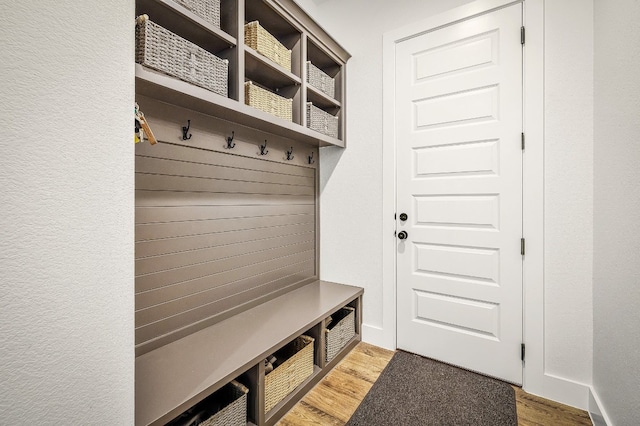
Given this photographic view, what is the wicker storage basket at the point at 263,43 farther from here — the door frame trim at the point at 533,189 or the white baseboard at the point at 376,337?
the white baseboard at the point at 376,337

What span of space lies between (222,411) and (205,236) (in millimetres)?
897

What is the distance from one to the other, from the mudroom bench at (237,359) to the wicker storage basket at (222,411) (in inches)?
1.9

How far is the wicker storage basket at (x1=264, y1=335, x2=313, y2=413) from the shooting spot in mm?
1502

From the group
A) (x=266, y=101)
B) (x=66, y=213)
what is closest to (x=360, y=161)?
(x=266, y=101)

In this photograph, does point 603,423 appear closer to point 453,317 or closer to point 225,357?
point 453,317

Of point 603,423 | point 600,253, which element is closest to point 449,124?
point 600,253

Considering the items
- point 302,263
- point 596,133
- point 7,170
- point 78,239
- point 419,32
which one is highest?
point 419,32

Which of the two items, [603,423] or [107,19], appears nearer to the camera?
[107,19]

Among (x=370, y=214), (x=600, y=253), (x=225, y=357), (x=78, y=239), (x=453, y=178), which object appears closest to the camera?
(x=78, y=239)

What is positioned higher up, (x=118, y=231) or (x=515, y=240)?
(x=118, y=231)

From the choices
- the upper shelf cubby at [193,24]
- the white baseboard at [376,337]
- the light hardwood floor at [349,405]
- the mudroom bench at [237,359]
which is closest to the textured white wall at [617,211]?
the light hardwood floor at [349,405]

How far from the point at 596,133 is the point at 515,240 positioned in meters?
0.72

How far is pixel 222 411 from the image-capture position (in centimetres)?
125

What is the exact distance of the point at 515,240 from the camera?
1.83 metres
